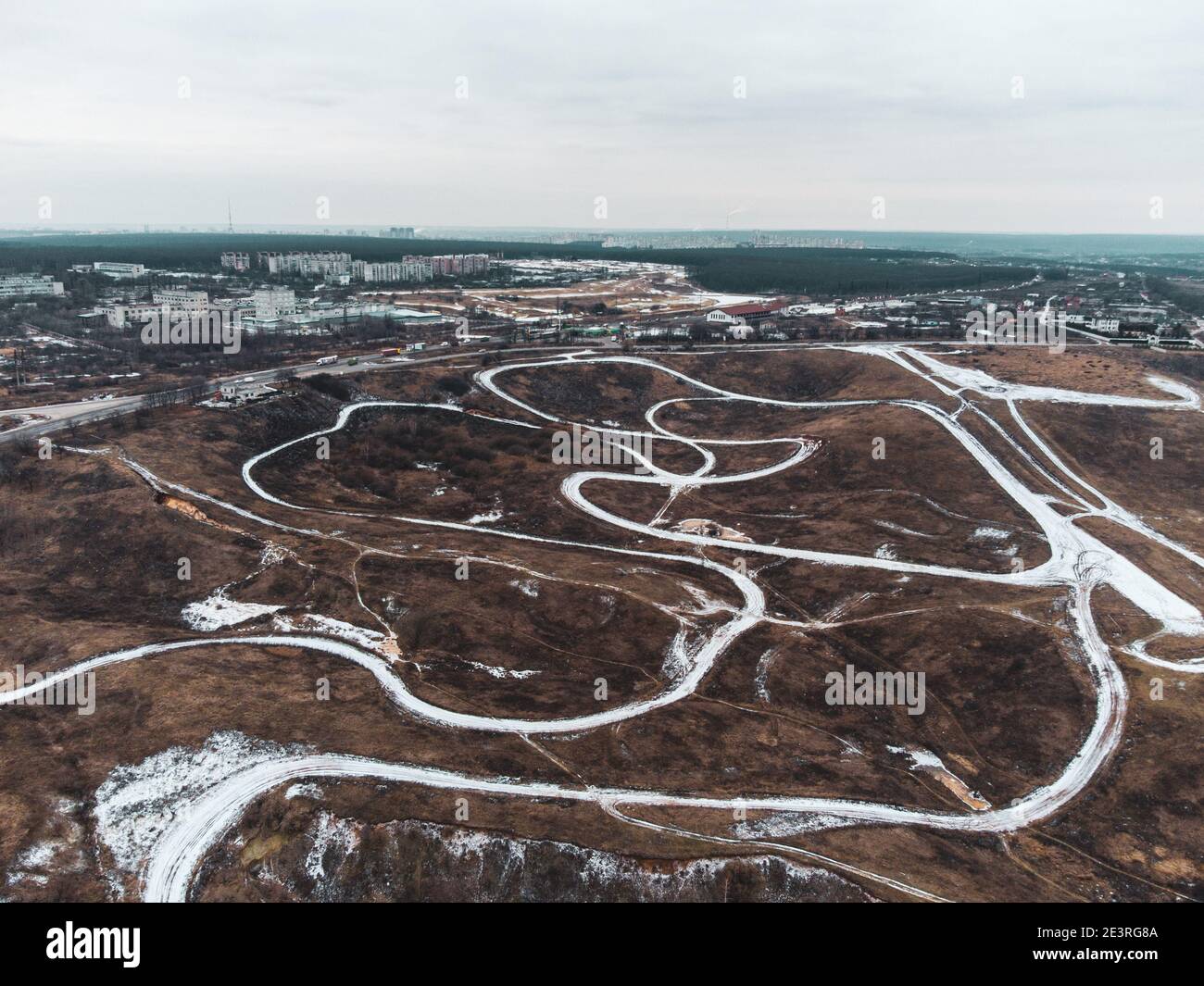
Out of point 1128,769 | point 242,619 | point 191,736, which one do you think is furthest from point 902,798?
point 242,619

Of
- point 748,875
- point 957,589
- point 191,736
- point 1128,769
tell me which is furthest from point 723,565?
point 191,736

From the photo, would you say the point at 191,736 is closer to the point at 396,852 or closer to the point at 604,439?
the point at 396,852

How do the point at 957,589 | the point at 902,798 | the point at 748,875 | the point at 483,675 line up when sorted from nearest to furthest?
the point at 748,875
the point at 902,798
the point at 483,675
the point at 957,589

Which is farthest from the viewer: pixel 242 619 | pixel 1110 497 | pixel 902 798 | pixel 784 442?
pixel 784 442

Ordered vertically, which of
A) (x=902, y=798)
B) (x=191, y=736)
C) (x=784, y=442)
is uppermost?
(x=784, y=442)

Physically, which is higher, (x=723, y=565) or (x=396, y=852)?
(x=723, y=565)

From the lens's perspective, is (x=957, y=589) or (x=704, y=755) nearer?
(x=704, y=755)

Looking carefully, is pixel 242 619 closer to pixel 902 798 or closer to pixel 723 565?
pixel 723 565
